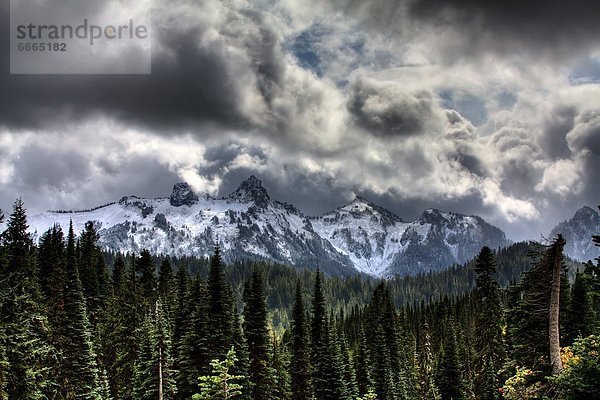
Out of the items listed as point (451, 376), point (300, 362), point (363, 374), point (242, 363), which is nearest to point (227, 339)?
point (242, 363)

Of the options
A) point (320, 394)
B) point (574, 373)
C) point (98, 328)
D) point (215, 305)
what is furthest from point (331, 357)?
point (574, 373)

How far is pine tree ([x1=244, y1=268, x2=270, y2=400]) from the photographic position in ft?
152

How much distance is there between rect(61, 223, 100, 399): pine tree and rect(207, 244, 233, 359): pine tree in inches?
392

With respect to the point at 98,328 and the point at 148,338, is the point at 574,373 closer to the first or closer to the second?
the point at 148,338

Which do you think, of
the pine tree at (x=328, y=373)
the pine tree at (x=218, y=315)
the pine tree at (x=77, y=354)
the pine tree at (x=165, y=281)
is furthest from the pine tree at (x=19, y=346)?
the pine tree at (x=165, y=281)

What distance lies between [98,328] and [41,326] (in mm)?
27862

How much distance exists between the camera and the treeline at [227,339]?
72.6ft

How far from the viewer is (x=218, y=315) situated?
4481 cm

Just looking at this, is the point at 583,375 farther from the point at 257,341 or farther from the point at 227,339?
the point at 257,341

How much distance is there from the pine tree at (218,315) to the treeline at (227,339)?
10cm

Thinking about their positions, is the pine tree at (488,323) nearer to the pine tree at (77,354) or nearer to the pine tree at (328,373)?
the pine tree at (328,373)

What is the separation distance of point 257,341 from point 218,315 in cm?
554

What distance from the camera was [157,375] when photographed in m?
37.9

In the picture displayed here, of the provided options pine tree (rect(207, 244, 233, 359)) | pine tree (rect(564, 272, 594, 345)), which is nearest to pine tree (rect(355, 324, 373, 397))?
pine tree (rect(207, 244, 233, 359))
